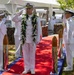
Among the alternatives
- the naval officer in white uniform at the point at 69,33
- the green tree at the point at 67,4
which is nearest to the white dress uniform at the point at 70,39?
the naval officer in white uniform at the point at 69,33

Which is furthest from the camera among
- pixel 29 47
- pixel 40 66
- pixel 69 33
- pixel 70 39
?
pixel 40 66

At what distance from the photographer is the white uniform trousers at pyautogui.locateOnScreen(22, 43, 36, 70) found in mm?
6731

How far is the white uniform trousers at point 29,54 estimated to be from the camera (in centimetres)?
673

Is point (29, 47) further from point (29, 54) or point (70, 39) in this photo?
point (70, 39)

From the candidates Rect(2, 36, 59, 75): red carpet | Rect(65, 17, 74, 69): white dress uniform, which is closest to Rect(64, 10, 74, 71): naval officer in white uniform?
Rect(65, 17, 74, 69): white dress uniform

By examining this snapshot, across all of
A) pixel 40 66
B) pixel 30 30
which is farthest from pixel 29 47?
pixel 40 66

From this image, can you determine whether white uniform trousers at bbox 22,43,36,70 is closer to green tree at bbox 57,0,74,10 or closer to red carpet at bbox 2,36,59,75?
red carpet at bbox 2,36,59,75

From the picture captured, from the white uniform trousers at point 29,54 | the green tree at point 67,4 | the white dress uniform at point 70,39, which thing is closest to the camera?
the white uniform trousers at point 29,54

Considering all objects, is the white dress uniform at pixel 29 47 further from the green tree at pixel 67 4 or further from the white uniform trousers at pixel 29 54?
the green tree at pixel 67 4

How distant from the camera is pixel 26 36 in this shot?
6680 mm

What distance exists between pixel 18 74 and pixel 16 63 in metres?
1.29

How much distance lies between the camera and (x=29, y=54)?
6812mm

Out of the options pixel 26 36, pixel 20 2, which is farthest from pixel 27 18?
pixel 20 2

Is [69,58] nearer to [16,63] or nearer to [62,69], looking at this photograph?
[62,69]
